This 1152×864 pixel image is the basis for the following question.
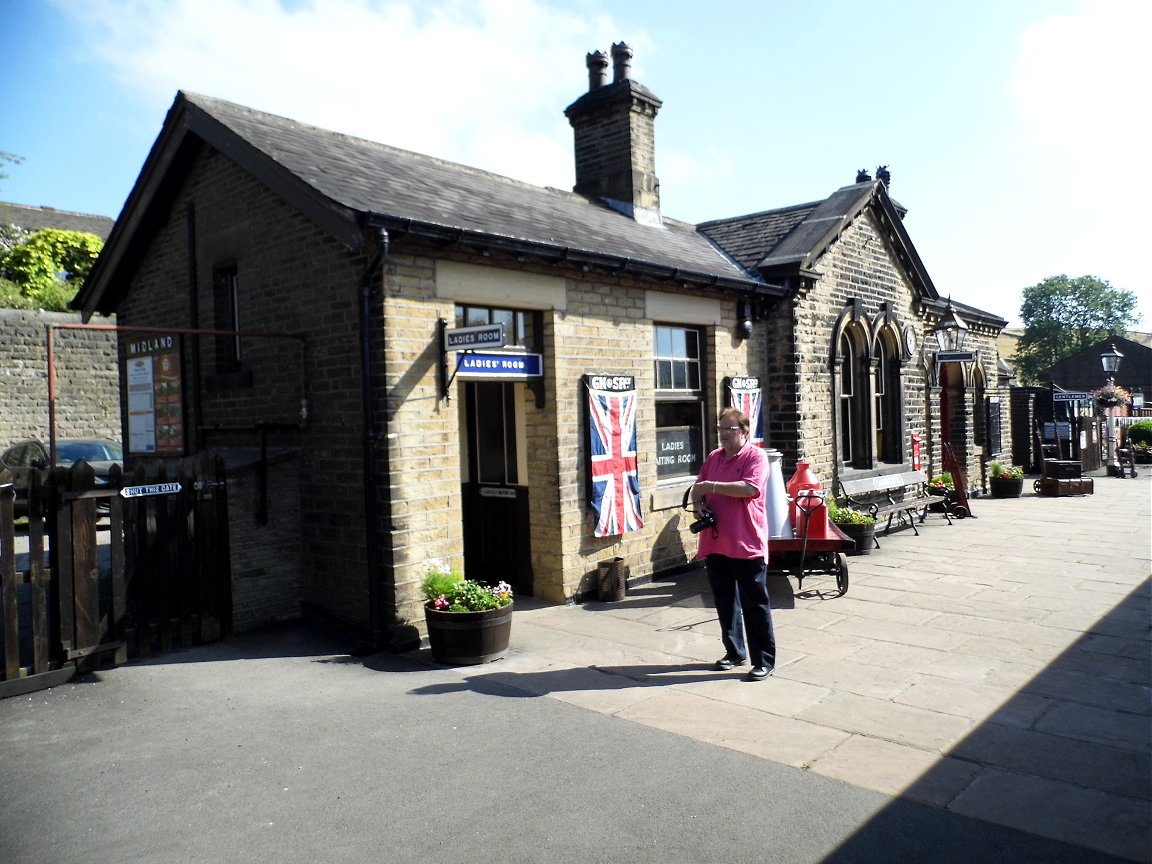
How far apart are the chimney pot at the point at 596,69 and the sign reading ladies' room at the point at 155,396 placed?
7.28m

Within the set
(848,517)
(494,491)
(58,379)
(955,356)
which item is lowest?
(848,517)

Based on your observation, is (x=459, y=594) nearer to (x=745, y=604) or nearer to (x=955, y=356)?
(x=745, y=604)

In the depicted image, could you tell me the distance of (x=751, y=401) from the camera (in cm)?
1150

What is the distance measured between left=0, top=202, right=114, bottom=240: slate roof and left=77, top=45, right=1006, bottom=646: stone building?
3152 centimetres

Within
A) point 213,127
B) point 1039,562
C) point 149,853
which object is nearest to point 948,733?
point 149,853

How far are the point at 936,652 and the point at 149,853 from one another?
5594mm

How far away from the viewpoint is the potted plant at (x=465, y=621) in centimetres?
671

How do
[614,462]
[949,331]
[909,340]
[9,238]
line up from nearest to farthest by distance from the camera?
[614,462] < [909,340] < [949,331] < [9,238]

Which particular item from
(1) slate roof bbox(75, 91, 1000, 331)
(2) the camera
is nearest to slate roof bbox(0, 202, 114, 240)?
(1) slate roof bbox(75, 91, 1000, 331)

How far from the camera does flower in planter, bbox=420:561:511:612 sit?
268 inches

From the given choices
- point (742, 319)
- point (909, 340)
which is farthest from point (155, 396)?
point (909, 340)

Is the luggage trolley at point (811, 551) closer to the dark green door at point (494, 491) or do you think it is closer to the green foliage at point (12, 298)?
the dark green door at point (494, 491)

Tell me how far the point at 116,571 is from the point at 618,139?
30.6ft

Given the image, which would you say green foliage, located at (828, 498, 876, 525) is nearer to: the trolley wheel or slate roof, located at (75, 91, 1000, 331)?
the trolley wheel
